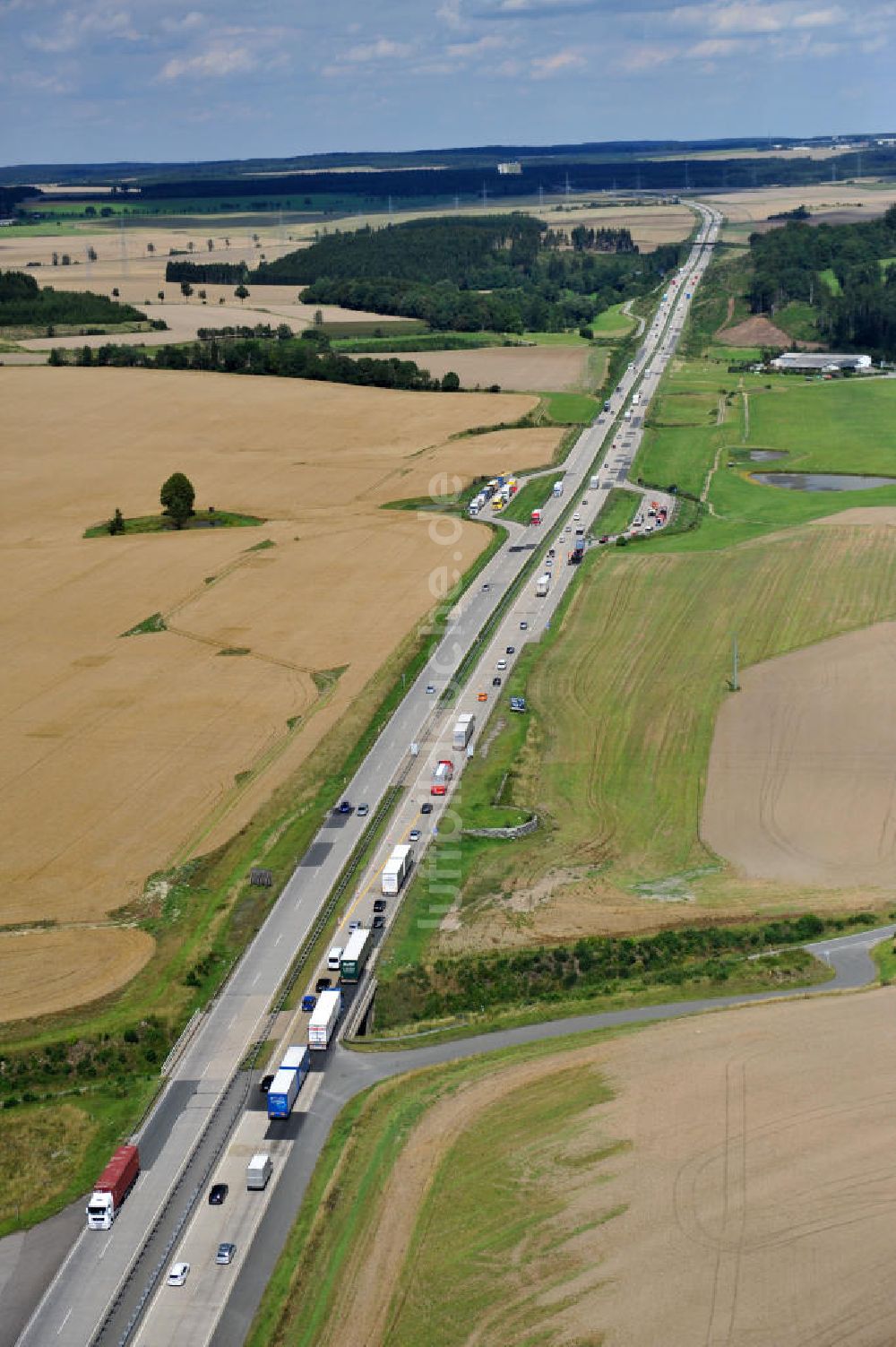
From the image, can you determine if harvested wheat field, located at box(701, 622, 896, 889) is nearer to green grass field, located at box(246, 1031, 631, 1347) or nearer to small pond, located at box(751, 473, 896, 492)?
green grass field, located at box(246, 1031, 631, 1347)

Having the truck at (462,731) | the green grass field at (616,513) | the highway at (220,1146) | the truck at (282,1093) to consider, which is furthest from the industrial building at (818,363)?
the truck at (282,1093)

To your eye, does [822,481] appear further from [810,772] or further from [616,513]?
[810,772]

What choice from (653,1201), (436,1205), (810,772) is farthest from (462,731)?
(653,1201)

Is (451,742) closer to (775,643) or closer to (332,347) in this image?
(775,643)

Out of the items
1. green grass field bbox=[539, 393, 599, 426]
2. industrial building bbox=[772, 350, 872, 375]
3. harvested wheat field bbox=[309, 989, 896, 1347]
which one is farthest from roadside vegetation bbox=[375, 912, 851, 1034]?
industrial building bbox=[772, 350, 872, 375]

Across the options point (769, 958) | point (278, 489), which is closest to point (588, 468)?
point (278, 489)

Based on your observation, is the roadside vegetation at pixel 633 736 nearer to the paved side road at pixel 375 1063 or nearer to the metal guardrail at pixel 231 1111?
the paved side road at pixel 375 1063
